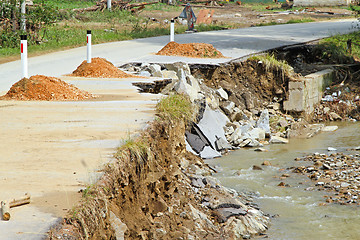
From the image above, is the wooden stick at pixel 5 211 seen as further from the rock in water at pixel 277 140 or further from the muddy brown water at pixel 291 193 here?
the rock in water at pixel 277 140

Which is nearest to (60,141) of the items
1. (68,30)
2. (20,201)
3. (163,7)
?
(20,201)

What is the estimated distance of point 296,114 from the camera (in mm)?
15898

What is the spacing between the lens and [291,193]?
375 inches

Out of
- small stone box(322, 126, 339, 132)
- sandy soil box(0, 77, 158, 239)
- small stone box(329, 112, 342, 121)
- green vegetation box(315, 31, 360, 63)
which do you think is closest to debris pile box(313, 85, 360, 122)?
small stone box(329, 112, 342, 121)

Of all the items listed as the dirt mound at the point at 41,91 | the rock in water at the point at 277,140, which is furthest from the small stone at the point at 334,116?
the dirt mound at the point at 41,91

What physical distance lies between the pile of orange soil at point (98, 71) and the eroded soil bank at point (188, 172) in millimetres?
1017

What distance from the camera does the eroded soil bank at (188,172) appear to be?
17.7ft

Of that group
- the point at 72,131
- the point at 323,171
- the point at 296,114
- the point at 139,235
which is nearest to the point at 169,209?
the point at 139,235

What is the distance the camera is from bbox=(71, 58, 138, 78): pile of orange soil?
13.4 m

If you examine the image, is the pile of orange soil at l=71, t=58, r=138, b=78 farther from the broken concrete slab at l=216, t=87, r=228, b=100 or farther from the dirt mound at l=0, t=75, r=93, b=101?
the dirt mound at l=0, t=75, r=93, b=101

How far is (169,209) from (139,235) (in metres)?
1.27

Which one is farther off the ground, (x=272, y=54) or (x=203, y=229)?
(x=272, y=54)

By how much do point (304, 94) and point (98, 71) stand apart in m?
6.08

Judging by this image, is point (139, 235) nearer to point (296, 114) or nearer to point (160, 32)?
point (296, 114)
